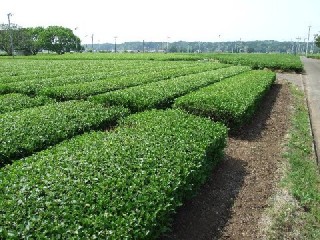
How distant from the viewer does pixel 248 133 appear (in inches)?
489

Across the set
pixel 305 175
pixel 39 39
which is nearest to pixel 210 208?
pixel 305 175

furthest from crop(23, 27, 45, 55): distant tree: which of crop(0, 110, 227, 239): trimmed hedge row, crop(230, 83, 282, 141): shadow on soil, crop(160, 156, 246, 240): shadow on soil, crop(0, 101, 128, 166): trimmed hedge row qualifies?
crop(0, 110, 227, 239): trimmed hedge row

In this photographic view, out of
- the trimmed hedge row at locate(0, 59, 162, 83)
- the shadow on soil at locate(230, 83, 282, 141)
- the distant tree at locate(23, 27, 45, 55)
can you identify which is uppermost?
the distant tree at locate(23, 27, 45, 55)

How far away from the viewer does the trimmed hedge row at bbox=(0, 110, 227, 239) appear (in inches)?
159

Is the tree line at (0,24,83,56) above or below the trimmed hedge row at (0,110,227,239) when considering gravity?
above

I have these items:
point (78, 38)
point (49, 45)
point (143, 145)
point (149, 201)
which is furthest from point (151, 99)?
point (78, 38)

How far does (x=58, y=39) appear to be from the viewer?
10944cm

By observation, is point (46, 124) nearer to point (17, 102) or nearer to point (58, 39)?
point (17, 102)

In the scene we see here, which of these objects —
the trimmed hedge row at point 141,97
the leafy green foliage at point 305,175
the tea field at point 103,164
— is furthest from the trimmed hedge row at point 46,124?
the leafy green foliage at point 305,175

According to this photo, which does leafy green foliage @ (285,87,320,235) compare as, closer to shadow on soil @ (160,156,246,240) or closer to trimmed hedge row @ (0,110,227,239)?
shadow on soil @ (160,156,246,240)

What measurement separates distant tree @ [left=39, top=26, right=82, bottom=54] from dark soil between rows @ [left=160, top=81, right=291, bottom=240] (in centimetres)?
10381

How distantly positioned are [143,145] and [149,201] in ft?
7.20

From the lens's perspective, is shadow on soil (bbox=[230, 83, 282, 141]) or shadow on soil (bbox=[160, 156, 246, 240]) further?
shadow on soil (bbox=[230, 83, 282, 141])

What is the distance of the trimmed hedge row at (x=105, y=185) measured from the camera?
13.3 feet
